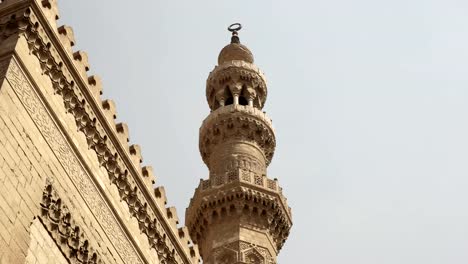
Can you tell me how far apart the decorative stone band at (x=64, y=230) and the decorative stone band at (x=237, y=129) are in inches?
520

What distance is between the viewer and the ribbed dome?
2508 centimetres

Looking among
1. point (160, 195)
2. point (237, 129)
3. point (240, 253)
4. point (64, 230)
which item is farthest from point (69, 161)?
point (237, 129)

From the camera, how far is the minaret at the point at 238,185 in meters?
19.1

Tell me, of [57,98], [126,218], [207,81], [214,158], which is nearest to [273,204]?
[214,158]

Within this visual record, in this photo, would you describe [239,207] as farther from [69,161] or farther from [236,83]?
[69,161]

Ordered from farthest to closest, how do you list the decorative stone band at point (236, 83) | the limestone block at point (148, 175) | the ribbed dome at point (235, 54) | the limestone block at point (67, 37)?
the ribbed dome at point (235, 54) < the decorative stone band at point (236, 83) < the limestone block at point (148, 175) < the limestone block at point (67, 37)

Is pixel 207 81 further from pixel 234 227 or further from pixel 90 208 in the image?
pixel 90 208

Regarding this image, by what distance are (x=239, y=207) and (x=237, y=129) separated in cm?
306

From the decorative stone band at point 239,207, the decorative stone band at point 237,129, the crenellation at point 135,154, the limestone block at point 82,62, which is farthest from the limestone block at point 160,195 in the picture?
the decorative stone band at point 237,129

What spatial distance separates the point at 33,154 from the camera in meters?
7.96

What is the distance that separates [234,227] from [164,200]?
8.25 m

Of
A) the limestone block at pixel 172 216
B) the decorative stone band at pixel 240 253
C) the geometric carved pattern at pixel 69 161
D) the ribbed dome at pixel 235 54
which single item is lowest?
the geometric carved pattern at pixel 69 161

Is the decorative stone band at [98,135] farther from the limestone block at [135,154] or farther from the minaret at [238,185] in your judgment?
the minaret at [238,185]

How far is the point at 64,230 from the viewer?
27.2 feet
